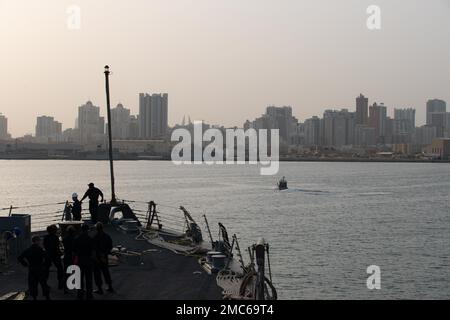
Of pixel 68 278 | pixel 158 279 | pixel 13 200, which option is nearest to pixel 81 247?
pixel 68 278

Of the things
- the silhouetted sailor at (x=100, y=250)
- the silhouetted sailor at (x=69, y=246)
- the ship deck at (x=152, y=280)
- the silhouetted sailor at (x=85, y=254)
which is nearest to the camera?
the silhouetted sailor at (x=85, y=254)

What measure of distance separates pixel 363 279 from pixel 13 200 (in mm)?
59223

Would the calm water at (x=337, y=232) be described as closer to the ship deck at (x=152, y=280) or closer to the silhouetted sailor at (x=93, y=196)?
the silhouetted sailor at (x=93, y=196)

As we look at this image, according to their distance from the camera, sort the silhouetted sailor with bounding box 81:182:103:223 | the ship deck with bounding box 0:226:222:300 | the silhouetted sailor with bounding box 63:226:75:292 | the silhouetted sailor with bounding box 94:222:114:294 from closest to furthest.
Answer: the silhouetted sailor with bounding box 94:222:114:294, the silhouetted sailor with bounding box 63:226:75:292, the ship deck with bounding box 0:226:222:300, the silhouetted sailor with bounding box 81:182:103:223

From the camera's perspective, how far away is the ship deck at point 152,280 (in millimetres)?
12156

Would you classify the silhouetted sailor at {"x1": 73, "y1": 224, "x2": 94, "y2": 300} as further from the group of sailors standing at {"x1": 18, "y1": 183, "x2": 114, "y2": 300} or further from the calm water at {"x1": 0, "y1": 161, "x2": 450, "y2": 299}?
the calm water at {"x1": 0, "y1": 161, "x2": 450, "y2": 299}

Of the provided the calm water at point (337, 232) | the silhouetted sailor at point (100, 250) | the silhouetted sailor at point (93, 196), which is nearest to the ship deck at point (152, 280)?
the silhouetted sailor at point (100, 250)

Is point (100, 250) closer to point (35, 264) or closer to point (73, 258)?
point (73, 258)

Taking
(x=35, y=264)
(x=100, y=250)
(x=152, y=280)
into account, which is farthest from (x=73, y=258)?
(x=152, y=280)

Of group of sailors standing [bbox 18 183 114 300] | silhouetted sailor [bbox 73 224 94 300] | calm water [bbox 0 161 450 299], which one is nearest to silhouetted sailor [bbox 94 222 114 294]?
group of sailors standing [bbox 18 183 114 300]

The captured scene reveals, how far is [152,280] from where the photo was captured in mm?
13531

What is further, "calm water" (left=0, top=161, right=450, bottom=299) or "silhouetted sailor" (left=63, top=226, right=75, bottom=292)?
"calm water" (left=0, top=161, right=450, bottom=299)

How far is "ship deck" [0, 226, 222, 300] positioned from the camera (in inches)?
479
